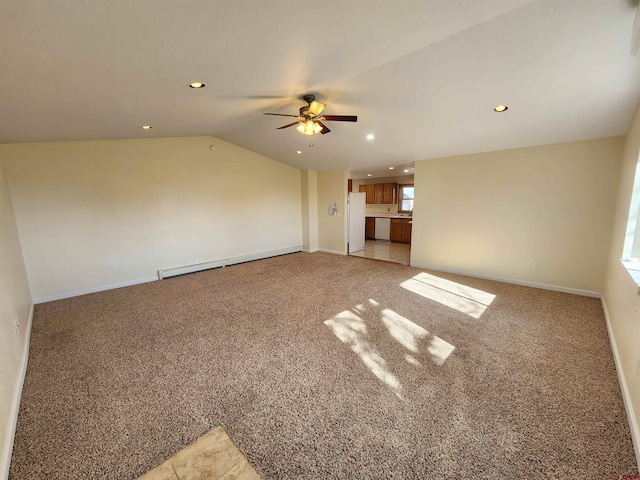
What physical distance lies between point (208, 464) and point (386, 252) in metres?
6.39

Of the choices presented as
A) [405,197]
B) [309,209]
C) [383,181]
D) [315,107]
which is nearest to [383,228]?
[405,197]

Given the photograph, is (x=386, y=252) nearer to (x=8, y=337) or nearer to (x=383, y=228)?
(x=383, y=228)

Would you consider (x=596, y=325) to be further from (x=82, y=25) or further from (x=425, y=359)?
(x=82, y=25)

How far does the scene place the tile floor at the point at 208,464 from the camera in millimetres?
1305

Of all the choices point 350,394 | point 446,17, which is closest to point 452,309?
point 350,394

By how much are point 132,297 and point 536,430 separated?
16.5 feet

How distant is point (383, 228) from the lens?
8.83 m

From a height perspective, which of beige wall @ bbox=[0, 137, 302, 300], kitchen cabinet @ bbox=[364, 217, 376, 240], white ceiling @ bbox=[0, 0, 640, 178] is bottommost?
kitchen cabinet @ bbox=[364, 217, 376, 240]

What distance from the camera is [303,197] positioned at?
730 cm

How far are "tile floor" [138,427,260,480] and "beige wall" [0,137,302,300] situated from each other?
4.23 meters

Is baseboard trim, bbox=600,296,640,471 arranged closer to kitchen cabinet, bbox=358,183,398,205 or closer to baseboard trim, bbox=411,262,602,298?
baseboard trim, bbox=411,262,602,298

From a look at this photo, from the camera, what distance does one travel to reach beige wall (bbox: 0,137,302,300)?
12.6ft

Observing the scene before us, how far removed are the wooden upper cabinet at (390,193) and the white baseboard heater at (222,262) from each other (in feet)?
12.3

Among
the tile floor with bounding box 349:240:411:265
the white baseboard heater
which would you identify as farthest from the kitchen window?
the white baseboard heater
